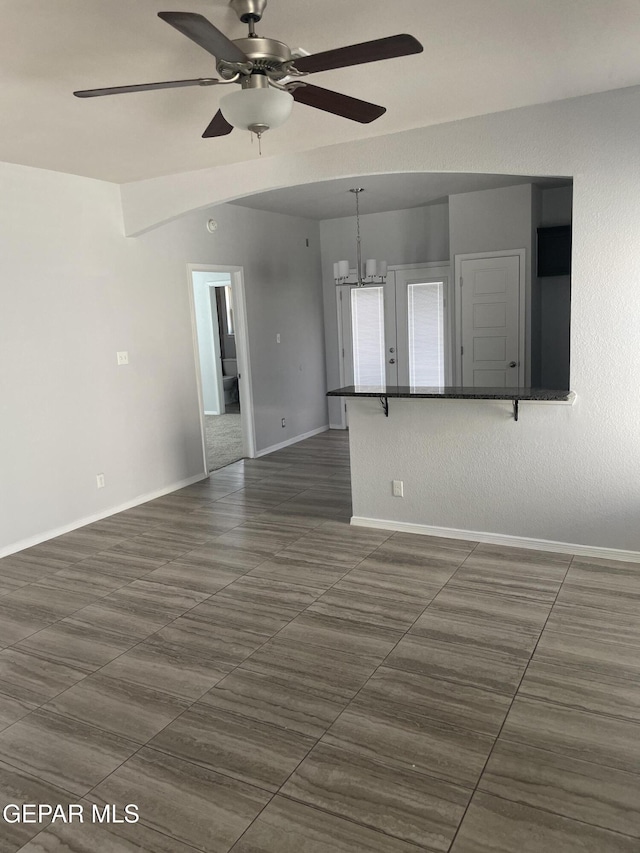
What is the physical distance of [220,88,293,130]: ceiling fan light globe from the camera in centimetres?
218

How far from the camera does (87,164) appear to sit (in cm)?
439

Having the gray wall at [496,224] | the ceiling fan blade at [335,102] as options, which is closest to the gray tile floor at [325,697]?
the ceiling fan blade at [335,102]

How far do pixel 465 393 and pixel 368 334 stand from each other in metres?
3.94

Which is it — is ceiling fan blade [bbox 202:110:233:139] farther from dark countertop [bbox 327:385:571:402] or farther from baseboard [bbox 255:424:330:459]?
baseboard [bbox 255:424:330:459]

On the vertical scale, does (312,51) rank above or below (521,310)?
above

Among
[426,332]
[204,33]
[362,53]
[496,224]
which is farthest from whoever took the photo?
[426,332]

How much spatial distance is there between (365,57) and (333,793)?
7.83ft

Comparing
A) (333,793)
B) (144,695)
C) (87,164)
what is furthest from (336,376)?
(333,793)

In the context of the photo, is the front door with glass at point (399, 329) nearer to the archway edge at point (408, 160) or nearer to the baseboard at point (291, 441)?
the baseboard at point (291, 441)

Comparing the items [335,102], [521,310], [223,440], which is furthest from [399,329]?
[335,102]

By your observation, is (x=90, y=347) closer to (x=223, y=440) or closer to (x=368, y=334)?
(x=223, y=440)

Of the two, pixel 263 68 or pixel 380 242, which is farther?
pixel 380 242

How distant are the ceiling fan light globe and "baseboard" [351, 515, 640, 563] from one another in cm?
288

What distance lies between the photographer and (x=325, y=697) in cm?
255
